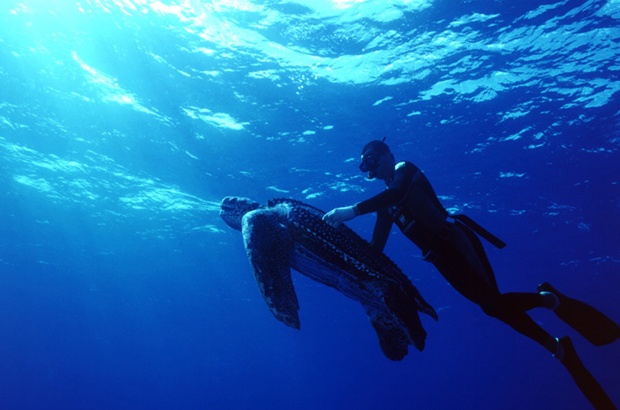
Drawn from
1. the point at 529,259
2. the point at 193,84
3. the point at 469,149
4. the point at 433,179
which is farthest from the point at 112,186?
the point at 529,259

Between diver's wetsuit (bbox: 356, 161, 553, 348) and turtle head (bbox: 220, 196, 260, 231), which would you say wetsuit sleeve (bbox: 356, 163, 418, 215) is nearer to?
diver's wetsuit (bbox: 356, 161, 553, 348)

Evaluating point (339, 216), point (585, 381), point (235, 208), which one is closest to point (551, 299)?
point (585, 381)

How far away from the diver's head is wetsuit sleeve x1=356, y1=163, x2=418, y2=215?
0.36 meters

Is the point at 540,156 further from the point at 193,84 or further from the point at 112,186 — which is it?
the point at 112,186

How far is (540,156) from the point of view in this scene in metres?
14.8

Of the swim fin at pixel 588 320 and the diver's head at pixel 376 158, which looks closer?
the swim fin at pixel 588 320

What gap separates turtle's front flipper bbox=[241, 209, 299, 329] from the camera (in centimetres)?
393

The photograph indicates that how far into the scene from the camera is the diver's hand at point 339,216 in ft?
13.9

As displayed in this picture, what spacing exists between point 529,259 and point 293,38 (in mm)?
23183

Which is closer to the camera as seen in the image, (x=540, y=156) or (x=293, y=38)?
(x=293, y=38)

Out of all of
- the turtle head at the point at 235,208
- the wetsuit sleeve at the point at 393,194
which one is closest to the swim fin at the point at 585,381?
the wetsuit sleeve at the point at 393,194

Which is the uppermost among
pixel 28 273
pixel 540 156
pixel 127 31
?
pixel 28 273

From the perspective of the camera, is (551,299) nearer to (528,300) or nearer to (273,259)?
(528,300)

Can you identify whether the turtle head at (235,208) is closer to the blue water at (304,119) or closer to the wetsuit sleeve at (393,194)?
the wetsuit sleeve at (393,194)
